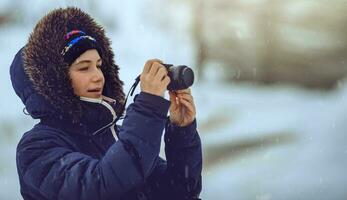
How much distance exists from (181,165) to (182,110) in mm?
104

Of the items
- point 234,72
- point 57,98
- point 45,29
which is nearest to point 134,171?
point 57,98

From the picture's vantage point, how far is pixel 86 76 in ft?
3.82

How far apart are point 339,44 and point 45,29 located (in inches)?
70.8

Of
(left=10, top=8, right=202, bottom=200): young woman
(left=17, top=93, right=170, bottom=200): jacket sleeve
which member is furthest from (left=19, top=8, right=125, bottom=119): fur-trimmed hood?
(left=17, top=93, right=170, bottom=200): jacket sleeve

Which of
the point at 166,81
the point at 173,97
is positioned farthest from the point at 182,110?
the point at 166,81

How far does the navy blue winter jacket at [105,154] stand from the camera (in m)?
1.02

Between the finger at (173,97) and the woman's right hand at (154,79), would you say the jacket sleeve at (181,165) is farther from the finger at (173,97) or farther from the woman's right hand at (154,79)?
the woman's right hand at (154,79)

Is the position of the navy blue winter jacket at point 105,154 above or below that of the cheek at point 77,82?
below

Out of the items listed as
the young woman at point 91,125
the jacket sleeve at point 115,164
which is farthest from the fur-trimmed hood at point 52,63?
the jacket sleeve at point 115,164

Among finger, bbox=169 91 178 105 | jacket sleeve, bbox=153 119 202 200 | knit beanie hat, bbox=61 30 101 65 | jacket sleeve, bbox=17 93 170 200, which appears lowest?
jacket sleeve, bbox=17 93 170 200

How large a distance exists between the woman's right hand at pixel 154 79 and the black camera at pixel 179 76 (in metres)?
0.03

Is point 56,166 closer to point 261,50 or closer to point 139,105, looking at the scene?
point 139,105

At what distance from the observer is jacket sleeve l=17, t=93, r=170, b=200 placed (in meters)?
1.01

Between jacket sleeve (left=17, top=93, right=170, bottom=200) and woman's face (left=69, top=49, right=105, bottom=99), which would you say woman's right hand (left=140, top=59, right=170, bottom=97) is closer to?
jacket sleeve (left=17, top=93, right=170, bottom=200)
